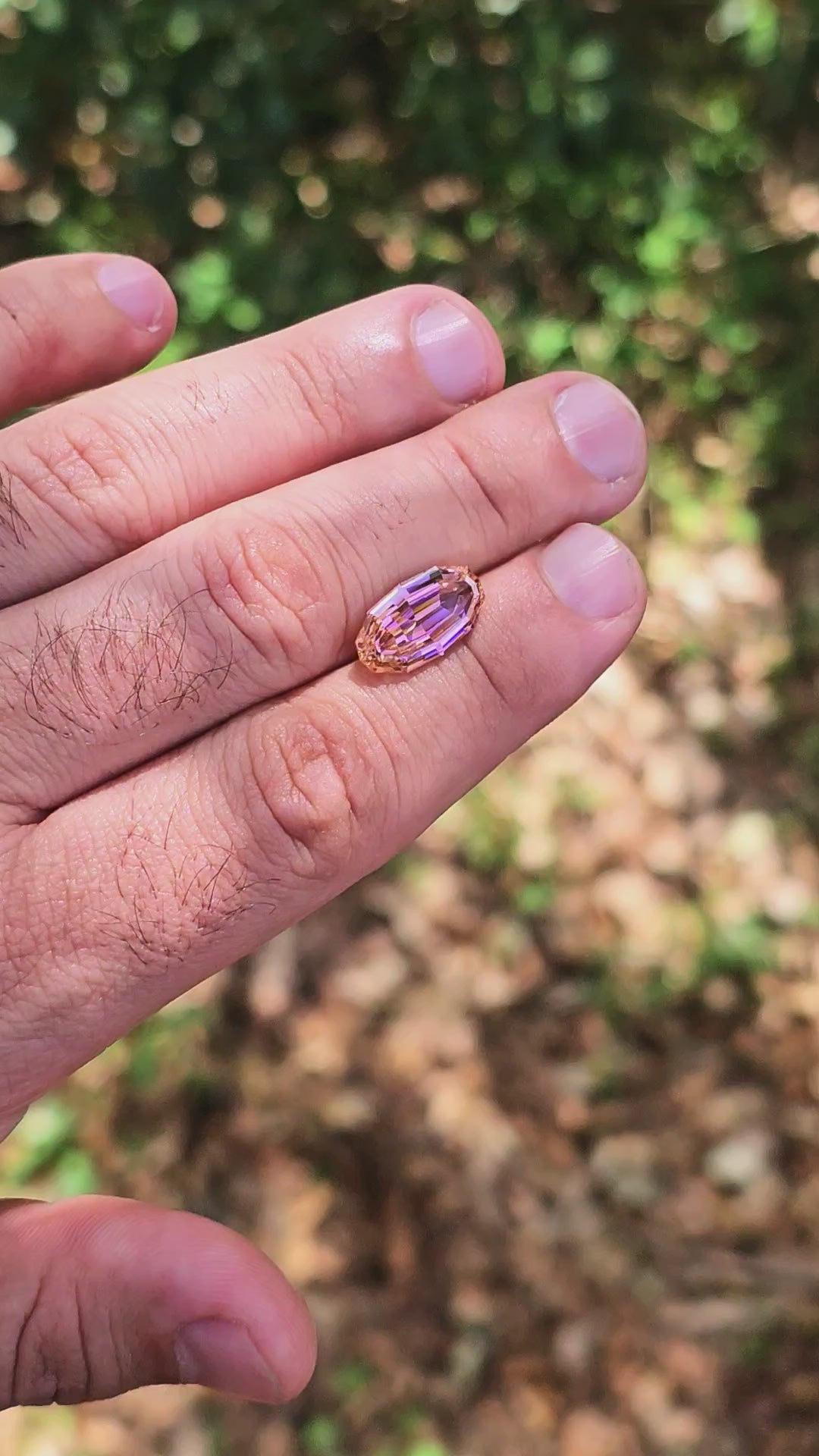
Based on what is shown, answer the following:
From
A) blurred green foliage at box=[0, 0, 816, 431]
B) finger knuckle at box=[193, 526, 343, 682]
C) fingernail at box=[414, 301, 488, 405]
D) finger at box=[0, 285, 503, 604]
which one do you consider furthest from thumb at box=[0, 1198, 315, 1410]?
blurred green foliage at box=[0, 0, 816, 431]

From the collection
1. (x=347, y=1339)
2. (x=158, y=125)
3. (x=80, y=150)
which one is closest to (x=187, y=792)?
(x=347, y=1339)

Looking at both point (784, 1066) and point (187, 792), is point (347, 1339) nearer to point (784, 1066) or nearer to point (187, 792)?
point (784, 1066)

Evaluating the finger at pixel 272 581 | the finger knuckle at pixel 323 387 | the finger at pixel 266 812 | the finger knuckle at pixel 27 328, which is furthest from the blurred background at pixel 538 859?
the finger knuckle at pixel 27 328

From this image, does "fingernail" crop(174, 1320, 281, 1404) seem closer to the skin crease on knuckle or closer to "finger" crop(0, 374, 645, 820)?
the skin crease on knuckle

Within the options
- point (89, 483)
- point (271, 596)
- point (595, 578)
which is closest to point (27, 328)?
point (89, 483)

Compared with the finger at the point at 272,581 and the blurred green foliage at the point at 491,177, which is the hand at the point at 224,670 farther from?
the blurred green foliage at the point at 491,177

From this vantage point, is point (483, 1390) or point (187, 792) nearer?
point (187, 792)

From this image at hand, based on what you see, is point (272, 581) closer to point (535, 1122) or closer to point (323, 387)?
point (323, 387)
